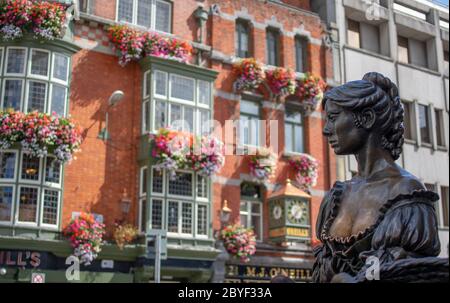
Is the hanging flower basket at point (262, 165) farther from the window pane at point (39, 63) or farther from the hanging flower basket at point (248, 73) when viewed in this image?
the window pane at point (39, 63)

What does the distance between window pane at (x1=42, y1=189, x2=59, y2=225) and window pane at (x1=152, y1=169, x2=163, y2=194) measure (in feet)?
7.37

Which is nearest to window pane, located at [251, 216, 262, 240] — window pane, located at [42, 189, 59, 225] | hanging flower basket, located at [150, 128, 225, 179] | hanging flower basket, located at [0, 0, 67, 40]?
hanging flower basket, located at [150, 128, 225, 179]

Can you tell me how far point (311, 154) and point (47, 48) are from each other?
7.66 meters

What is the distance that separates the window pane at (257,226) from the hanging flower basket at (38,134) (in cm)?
538

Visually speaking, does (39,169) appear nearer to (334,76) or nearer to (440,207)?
(334,76)

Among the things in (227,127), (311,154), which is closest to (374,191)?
(227,127)

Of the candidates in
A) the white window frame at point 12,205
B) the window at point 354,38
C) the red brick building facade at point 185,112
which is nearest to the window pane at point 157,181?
the red brick building facade at point 185,112

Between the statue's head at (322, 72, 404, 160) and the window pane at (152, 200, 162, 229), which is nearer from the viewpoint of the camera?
the statue's head at (322, 72, 404, 160)

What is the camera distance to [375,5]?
12.0 ft

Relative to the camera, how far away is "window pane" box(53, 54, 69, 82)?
13445 mm

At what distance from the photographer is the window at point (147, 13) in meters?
14.6

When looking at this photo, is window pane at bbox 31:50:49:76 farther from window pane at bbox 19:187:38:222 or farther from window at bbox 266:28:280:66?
window at bbox 266:28:280:66

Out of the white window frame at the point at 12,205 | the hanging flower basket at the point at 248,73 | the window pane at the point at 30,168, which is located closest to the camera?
the white window frame at the point at 12,205
